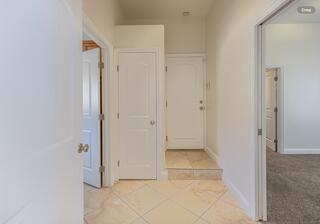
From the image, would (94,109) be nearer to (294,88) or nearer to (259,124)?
(259,124)

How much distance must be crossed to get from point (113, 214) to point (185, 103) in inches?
112

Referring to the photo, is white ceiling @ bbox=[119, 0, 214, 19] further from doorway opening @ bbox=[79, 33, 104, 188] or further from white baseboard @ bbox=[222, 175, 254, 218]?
white baseboard @ bbox=[222, 175, 254, 218]

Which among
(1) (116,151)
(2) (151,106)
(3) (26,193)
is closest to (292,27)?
(2) (151,106)

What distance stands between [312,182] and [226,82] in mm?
1954

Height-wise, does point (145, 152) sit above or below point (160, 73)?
below

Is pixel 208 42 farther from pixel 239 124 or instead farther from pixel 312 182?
pixel 312 182

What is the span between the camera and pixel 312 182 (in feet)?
Result: 10.2

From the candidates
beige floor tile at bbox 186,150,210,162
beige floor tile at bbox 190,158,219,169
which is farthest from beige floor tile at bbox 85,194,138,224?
beige floor tile at bbox 186,150,210,162

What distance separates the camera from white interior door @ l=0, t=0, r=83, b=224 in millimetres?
692

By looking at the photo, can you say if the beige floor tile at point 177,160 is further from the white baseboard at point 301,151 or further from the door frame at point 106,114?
the white baseboard at point 301,151

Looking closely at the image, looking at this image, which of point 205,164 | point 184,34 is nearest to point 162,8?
point 184,34

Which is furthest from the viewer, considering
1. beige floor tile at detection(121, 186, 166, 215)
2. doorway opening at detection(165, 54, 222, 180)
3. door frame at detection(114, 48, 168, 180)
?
doorway opening at detection(165, 54, 222, 180)

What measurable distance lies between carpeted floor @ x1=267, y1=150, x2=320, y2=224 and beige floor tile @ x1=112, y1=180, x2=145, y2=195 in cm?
171

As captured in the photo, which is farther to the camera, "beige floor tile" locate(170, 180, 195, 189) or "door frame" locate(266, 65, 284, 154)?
"door frame" locate(266, 65, 284, 154)
